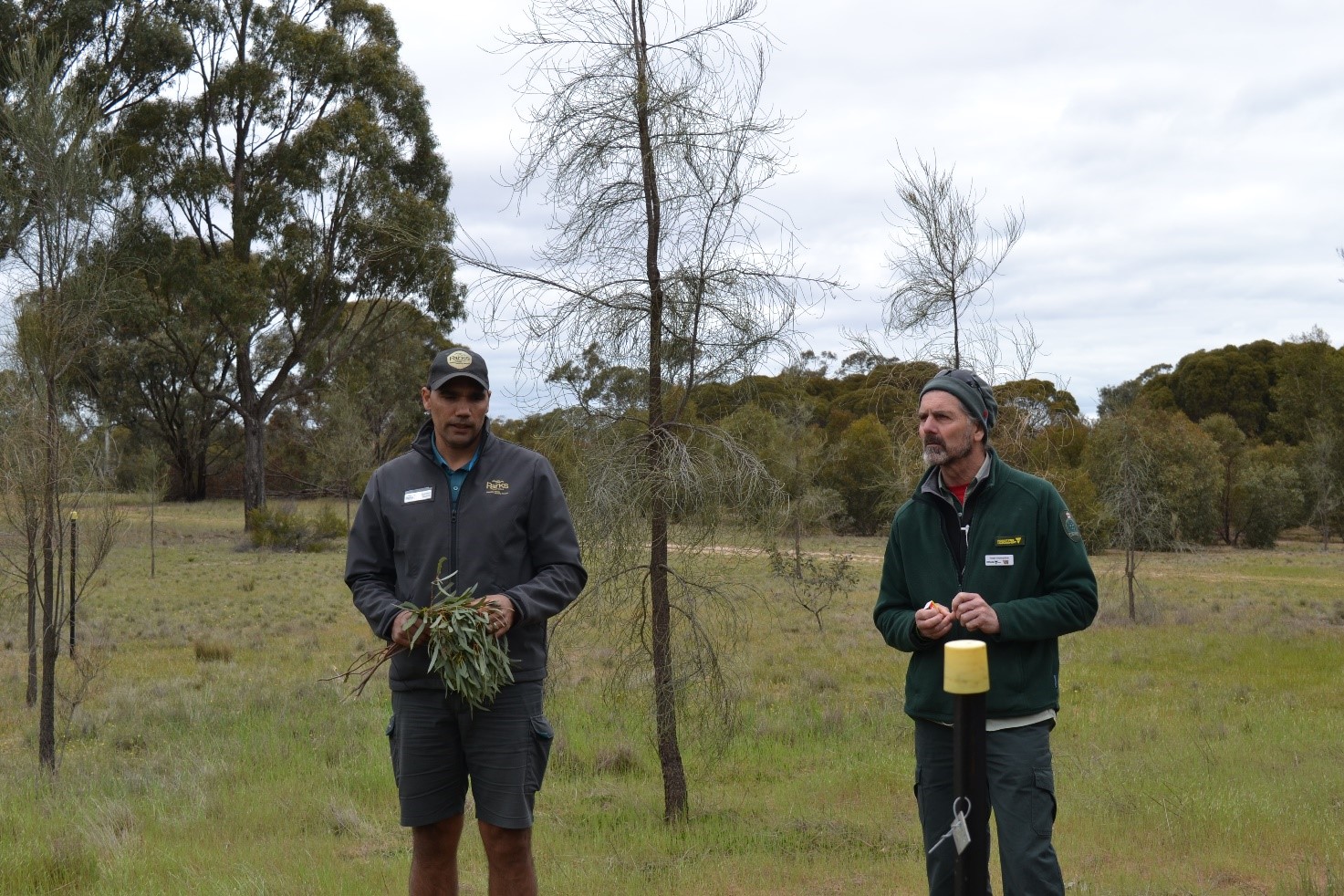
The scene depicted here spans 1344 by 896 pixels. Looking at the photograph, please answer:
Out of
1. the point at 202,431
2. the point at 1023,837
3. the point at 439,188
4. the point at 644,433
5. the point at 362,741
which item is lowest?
the point at 362,741

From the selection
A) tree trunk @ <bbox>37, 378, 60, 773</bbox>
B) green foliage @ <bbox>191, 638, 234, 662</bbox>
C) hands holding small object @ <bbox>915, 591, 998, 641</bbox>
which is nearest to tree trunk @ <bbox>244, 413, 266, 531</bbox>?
green foliage @ <bbox>191, 638, 234, 662</bbox>

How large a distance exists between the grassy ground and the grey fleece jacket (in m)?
1.82

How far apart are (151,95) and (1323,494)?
139 ft

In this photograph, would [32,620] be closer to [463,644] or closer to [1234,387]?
[463,644]

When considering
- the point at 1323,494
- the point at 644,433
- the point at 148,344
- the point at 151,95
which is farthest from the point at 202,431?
the point at 644,433

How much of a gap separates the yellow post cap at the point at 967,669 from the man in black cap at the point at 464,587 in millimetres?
1708

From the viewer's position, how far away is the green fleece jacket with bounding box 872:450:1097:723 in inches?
135

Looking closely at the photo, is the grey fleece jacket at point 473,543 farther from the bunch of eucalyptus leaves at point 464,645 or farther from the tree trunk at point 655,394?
the tree trunk at point 655,394

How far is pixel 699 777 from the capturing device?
8438 mm

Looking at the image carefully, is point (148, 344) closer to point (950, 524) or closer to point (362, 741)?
point (362, 741)

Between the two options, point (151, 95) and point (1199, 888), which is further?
point (151, 95)

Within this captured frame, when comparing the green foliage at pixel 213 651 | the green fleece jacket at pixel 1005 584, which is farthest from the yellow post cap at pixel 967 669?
the green foliage at pixel 213 651

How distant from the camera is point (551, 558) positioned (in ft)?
12.8

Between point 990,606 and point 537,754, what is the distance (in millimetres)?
1565
